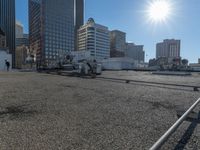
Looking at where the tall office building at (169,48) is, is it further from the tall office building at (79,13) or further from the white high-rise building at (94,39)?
the tall office building at (79,13)

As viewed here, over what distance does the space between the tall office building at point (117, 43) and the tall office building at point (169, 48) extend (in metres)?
30.6

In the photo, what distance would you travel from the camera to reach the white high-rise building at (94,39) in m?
111

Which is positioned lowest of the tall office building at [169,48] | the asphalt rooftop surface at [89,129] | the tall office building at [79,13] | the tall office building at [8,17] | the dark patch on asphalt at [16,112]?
the asphalt rooftop surface at [89,129]

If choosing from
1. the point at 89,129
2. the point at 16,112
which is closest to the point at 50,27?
the point at 16,112

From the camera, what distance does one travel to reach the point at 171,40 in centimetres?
12319

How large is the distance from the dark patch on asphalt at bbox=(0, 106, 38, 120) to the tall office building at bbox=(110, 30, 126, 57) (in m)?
136

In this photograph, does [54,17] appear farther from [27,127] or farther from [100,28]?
[27,127]

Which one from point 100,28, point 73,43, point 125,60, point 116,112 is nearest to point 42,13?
point 73,43

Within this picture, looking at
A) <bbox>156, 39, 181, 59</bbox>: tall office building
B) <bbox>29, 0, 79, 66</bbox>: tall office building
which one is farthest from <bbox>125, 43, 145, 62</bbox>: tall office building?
<bbox>29, 0, 79, 66</bbox>: tall office building

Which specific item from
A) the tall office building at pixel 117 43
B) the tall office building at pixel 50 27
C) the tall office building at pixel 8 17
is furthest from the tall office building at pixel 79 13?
the tall office building at pixel 8 17

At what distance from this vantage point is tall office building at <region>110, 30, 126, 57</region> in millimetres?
141250

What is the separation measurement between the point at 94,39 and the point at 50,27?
3069 centimetres

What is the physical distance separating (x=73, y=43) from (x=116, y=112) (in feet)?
427

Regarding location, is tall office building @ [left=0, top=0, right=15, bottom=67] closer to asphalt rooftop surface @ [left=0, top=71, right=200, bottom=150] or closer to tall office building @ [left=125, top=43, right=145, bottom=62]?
asphalt rooftop surface @ [left=0, top=71, right=200, bottom=150]
